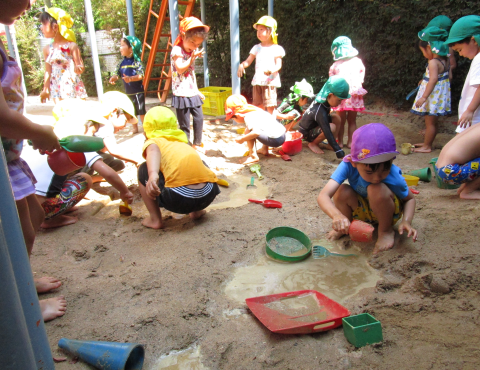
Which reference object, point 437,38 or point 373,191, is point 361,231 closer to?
point 373,191

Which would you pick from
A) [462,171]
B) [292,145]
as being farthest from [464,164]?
[292,145]

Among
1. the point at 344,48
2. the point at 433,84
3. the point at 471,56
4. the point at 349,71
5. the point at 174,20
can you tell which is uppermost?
the point at 174,20

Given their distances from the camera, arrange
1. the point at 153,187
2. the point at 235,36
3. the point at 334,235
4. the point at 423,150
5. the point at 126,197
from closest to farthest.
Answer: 1. the point at 153,187
2. the point at 334,235
3. the point at 126,197
4. the point at 423,150
5. the point at 235,36

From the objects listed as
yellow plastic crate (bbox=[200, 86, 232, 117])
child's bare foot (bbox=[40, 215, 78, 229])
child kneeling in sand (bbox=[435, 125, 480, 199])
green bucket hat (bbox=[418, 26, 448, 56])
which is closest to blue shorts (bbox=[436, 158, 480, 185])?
child kneeling in sand (bbox=[435, 125, 480, 199])

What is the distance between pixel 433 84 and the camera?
4.46 metres

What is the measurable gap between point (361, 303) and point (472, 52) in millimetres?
2951

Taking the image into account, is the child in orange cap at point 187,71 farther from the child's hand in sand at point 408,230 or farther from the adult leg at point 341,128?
the child's hand in sand at point 408,230

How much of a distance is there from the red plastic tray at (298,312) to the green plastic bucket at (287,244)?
1.37 ft

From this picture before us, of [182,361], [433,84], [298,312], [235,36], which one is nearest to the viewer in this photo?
[182,361]

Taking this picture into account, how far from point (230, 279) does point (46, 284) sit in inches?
39.3

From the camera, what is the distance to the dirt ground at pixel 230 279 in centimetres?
150

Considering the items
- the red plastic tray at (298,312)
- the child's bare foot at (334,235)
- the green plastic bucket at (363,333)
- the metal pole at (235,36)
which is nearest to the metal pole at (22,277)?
the red plastic tray at (298,312)

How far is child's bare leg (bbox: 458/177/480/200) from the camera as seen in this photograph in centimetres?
285

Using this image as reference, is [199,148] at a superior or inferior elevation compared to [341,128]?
inferior
